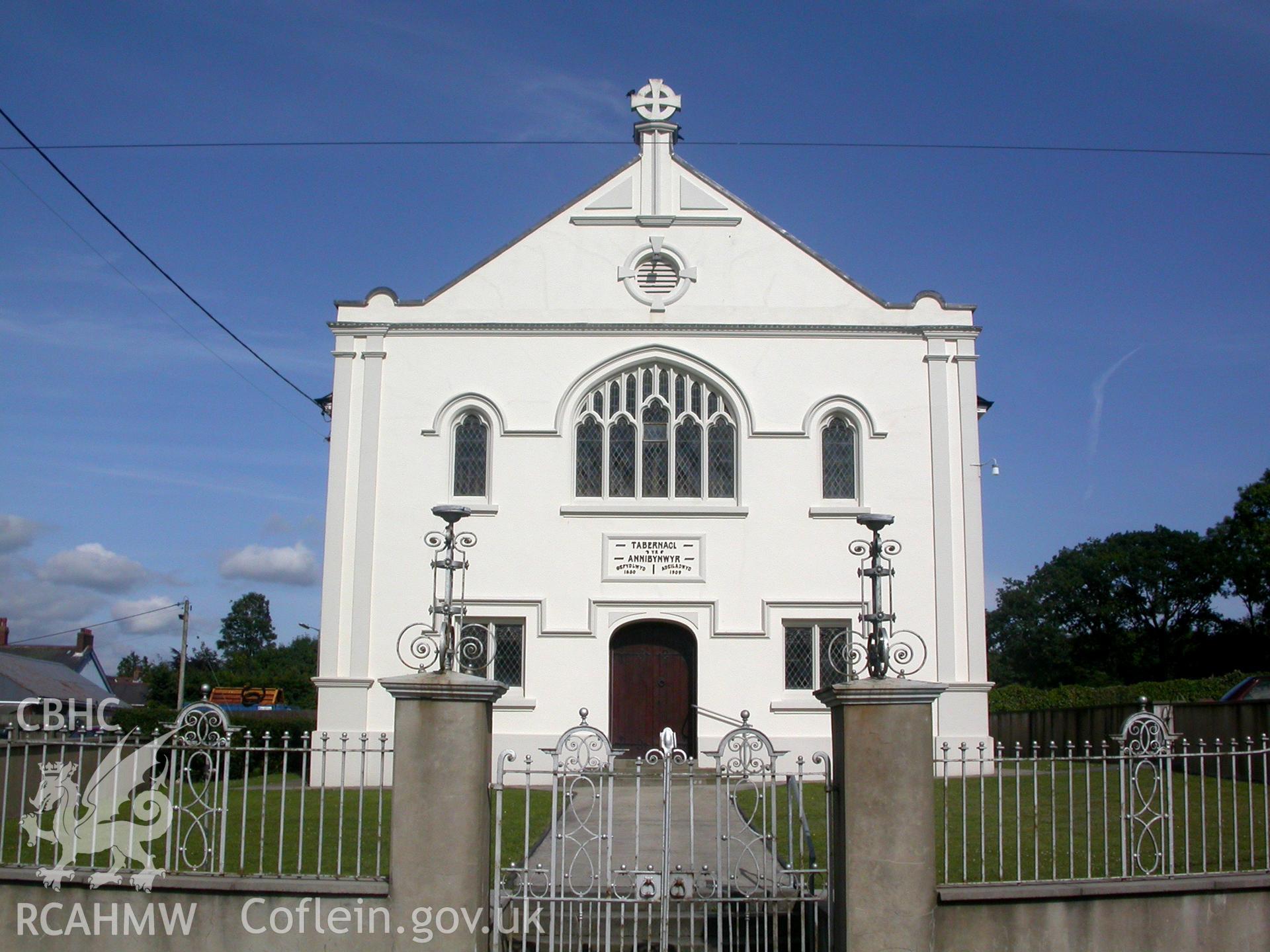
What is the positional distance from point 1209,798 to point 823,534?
7388 millimetres

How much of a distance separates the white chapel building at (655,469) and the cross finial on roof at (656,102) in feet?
1.83

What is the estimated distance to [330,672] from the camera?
66.0 ft

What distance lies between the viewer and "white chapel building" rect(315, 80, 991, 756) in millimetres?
20219

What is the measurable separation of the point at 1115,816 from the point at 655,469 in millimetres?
9553

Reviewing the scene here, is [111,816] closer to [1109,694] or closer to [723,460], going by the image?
[723,460]

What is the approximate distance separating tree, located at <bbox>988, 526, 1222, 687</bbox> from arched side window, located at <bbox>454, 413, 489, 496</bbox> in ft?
172

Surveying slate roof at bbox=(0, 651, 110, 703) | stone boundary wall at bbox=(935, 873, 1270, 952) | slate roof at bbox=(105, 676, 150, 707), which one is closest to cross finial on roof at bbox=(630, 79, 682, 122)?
stone boundary wall at bbox=(935, 873, 1270, 952)

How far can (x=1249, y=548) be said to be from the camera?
5675cm

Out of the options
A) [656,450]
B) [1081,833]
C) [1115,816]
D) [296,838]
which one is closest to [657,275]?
[656,450]

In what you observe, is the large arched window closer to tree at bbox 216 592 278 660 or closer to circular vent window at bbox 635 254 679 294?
circular vent window at bbox 635 254 679 294

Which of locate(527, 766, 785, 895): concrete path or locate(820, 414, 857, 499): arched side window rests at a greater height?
locate(820, 414, 857, 499): arched side window

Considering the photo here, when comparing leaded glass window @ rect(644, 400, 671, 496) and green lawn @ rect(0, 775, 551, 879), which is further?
leaded glass window @ rect(644, 400, 671, 496)

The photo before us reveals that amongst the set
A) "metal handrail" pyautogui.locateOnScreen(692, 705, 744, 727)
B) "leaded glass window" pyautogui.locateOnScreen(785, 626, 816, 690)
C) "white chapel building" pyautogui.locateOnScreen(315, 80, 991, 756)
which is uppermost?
"white chapel building" pyautogui.locateOnScreen(315, 80, 991, 756)

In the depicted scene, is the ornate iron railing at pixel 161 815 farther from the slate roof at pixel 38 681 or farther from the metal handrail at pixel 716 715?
the slate roof at pixel 38 681
